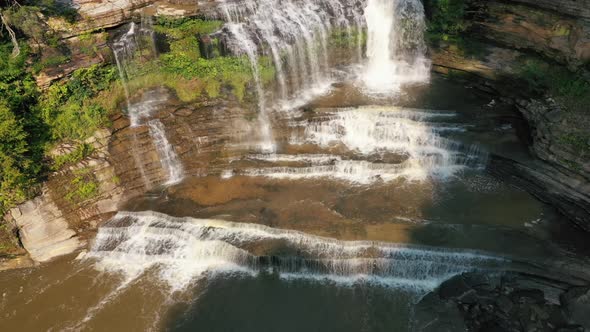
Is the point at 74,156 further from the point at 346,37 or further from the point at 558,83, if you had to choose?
the point at 558,83

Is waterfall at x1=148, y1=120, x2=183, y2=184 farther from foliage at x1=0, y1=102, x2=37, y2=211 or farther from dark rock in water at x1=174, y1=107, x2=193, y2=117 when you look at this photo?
foliage at x1=0, y1=102, x2=37, y2=211

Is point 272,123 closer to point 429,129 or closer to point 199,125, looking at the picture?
point 199,125

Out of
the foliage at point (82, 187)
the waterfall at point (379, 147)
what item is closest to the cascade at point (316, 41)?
the waterfall at point (379, 147)

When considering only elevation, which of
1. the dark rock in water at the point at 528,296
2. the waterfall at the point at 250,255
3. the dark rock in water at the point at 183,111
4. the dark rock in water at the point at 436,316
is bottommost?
the dark rock in water at the point at 436,316

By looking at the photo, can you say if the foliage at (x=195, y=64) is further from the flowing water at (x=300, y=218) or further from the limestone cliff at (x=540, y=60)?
the limestone cliff at (x=540, y=60)

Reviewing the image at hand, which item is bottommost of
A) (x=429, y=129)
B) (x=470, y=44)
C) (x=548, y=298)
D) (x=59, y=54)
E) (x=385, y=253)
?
(x=548, y=298)

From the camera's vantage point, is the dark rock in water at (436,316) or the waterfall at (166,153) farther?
the waterfall at (166,153)

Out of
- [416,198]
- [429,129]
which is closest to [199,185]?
[416,198]
